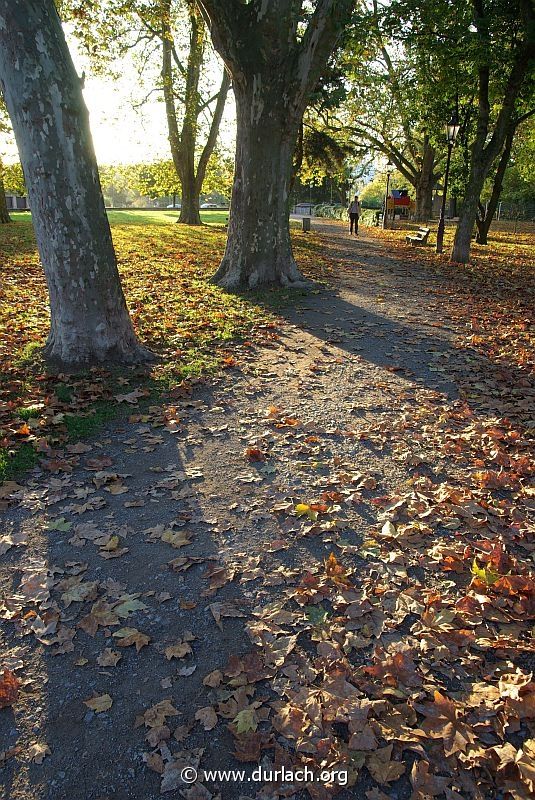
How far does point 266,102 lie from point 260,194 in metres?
1.68

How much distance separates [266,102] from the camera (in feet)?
34.0

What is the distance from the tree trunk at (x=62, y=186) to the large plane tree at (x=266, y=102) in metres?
5.05

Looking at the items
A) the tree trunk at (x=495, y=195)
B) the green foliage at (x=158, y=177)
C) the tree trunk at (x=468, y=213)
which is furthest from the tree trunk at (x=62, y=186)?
the green foliage at (x=158, y=177)

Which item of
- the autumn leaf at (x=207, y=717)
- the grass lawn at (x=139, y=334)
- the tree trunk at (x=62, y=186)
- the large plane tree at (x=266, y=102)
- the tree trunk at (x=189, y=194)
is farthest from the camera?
the tree trunk at (x=189, y=194)

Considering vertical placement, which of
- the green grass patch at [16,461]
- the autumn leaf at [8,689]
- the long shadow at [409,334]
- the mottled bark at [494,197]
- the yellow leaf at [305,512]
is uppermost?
the mottled bark at [494,197]

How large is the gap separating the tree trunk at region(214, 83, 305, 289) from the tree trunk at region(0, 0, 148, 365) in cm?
517

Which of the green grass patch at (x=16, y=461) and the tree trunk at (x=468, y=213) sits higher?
the tree trunk at (x=468, y=213)

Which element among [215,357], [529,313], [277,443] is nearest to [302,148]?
[529,313]

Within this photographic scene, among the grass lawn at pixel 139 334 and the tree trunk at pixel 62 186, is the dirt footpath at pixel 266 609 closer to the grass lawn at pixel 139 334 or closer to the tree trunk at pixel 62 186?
the grass lawn at pixel 139 334

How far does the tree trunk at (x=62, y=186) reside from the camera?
18.4 feet

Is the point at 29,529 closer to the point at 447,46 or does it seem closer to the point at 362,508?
the point at 362,508

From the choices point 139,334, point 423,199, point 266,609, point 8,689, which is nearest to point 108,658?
point 8,689

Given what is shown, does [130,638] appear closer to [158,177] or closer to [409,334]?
[409,334]

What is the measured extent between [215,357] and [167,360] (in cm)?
71
